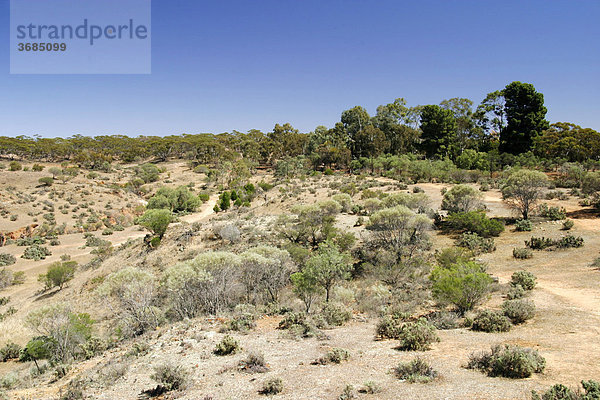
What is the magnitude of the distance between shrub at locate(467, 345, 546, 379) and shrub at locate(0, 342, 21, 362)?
1830cm

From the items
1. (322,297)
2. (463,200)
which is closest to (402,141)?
(463,200)

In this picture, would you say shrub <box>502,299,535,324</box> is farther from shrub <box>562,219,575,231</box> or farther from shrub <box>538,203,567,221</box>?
shrub <box>538,203,567,221</box>

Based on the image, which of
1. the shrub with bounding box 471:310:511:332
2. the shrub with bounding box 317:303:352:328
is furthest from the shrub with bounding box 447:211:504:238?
the shrub with bounding box 317:303:352:328

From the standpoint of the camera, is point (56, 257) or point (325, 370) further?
point (56, 257)

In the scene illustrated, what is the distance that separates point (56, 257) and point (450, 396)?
34885 mm

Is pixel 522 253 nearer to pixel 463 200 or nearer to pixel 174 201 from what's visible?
pixel 463 200

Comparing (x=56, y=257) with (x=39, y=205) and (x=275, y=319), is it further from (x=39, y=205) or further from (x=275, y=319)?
(x=275, y=319)

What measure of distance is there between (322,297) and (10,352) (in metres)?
14.1

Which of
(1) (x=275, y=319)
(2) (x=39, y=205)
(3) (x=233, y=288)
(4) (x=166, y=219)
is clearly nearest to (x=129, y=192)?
(2) (x=39, y=205)

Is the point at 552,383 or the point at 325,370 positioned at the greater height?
the point at 552,383

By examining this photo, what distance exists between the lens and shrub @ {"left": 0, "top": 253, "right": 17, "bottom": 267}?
28000 millimetres

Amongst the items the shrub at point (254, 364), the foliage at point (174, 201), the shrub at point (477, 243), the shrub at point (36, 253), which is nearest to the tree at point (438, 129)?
the shrub at point (477, 243)

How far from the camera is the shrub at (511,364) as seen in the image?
6246 mm

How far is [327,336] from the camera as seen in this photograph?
31.4 ft
